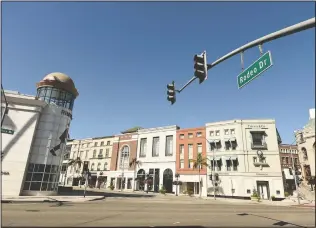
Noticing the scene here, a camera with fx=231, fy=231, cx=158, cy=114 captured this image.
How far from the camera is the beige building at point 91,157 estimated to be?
67.4m

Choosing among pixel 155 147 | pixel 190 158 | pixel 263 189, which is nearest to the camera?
pixel 263 189

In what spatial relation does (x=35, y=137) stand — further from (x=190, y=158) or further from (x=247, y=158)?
(x=247, y=158)

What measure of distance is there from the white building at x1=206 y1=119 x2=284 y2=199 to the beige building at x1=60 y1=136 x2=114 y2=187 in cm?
3155

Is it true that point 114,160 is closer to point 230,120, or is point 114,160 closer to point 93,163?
point 93,163

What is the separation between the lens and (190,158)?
174 feet

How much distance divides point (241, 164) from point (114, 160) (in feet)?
113

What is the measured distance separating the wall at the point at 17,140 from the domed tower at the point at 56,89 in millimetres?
2632

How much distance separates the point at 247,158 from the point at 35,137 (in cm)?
3804

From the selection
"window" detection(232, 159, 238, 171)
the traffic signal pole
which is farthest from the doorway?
the traffic signal pole

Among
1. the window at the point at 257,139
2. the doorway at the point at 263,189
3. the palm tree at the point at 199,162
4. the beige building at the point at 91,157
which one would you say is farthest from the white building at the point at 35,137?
the doorway at the point at 263,189

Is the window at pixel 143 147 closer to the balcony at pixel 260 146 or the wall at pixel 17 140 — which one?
the balcony at pixel 260 146

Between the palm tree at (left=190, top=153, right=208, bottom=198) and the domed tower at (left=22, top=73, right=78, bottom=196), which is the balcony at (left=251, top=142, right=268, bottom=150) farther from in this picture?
the domed tower at (left=22, top=73, right=78, bottom=196)

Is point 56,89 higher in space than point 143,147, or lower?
higher

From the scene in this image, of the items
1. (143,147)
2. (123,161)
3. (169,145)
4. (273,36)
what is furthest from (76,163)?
(273,36)
